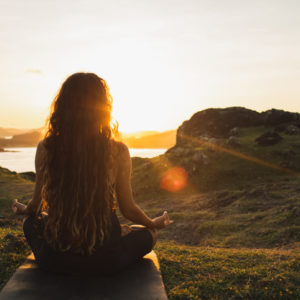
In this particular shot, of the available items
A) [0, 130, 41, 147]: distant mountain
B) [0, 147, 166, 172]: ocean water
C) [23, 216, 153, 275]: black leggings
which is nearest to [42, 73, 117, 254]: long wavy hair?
[23, 216, 153, 275]: black leggings

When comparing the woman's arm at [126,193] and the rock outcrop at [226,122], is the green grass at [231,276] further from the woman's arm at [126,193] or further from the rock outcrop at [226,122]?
the rock outcrop at [226,122]

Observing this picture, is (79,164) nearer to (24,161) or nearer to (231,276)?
(231,276)

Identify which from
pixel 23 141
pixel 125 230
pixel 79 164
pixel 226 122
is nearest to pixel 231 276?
pixel 125 230

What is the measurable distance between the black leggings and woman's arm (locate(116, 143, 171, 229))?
0.24 metres

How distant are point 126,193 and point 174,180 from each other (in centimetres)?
1702

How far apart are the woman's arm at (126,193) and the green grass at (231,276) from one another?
1061 mm

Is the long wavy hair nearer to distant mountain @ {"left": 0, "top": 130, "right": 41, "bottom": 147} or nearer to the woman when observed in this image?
the woman

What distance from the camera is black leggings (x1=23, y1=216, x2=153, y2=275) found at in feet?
12.8

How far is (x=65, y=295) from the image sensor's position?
3.61 m

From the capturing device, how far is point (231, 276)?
4.91 metres

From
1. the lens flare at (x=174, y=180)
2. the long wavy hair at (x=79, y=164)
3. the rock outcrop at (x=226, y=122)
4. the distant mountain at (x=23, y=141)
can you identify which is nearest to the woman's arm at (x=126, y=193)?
the long wavy hair at (x=79, y=164)

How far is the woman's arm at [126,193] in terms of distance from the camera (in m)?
3.98

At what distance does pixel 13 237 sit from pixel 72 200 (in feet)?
11.8

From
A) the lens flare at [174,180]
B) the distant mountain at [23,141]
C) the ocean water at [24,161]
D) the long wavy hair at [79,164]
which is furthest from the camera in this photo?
the distant mountain at [23,141]
